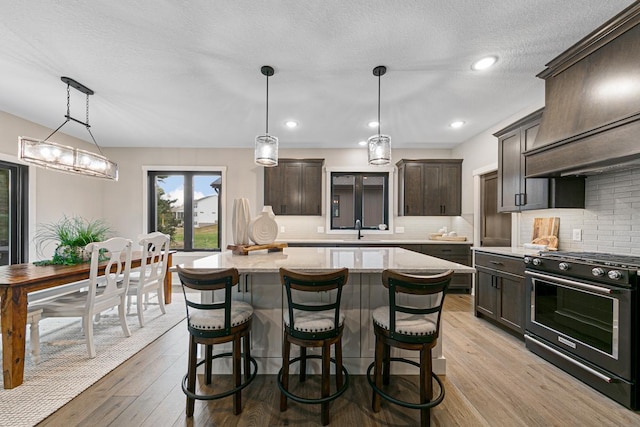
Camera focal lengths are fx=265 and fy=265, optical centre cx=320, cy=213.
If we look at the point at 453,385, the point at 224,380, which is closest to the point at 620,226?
the point at 453,385

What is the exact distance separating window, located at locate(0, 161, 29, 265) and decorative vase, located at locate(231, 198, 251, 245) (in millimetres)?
3820

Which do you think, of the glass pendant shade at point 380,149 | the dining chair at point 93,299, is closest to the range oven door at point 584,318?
the glass pendant shade at point 380,149

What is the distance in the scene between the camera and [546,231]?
3113 mm

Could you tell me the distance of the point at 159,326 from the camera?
318 cm

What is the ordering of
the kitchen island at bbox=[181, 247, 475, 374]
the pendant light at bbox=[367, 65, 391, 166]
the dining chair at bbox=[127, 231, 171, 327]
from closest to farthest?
the kitchen island at bbox=[181, 247, 475, 374], the pendant light at bbox=[367, 65, 391, 166], the dining chair at bbox=[127, 231, 171, 327]

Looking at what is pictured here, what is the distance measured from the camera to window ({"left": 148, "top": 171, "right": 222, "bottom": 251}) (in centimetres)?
548

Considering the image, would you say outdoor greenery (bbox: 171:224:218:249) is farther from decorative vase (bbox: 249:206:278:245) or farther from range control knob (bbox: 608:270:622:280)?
range control knob (bbox: 608:270:622:280)

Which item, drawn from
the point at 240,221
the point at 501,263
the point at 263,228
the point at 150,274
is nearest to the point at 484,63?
the point at 501,263

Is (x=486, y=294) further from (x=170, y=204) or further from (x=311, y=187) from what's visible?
(x=170, y=204)

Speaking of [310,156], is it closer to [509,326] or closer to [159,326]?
[159,326]

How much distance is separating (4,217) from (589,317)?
6.87m

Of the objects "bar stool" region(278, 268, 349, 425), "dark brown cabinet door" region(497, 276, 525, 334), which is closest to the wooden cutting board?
"dark brown cabinet door" region(497, 276, 525, 334)

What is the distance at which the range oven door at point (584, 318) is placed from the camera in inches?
72.9

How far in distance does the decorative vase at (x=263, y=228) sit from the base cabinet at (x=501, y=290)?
8.51 feet
